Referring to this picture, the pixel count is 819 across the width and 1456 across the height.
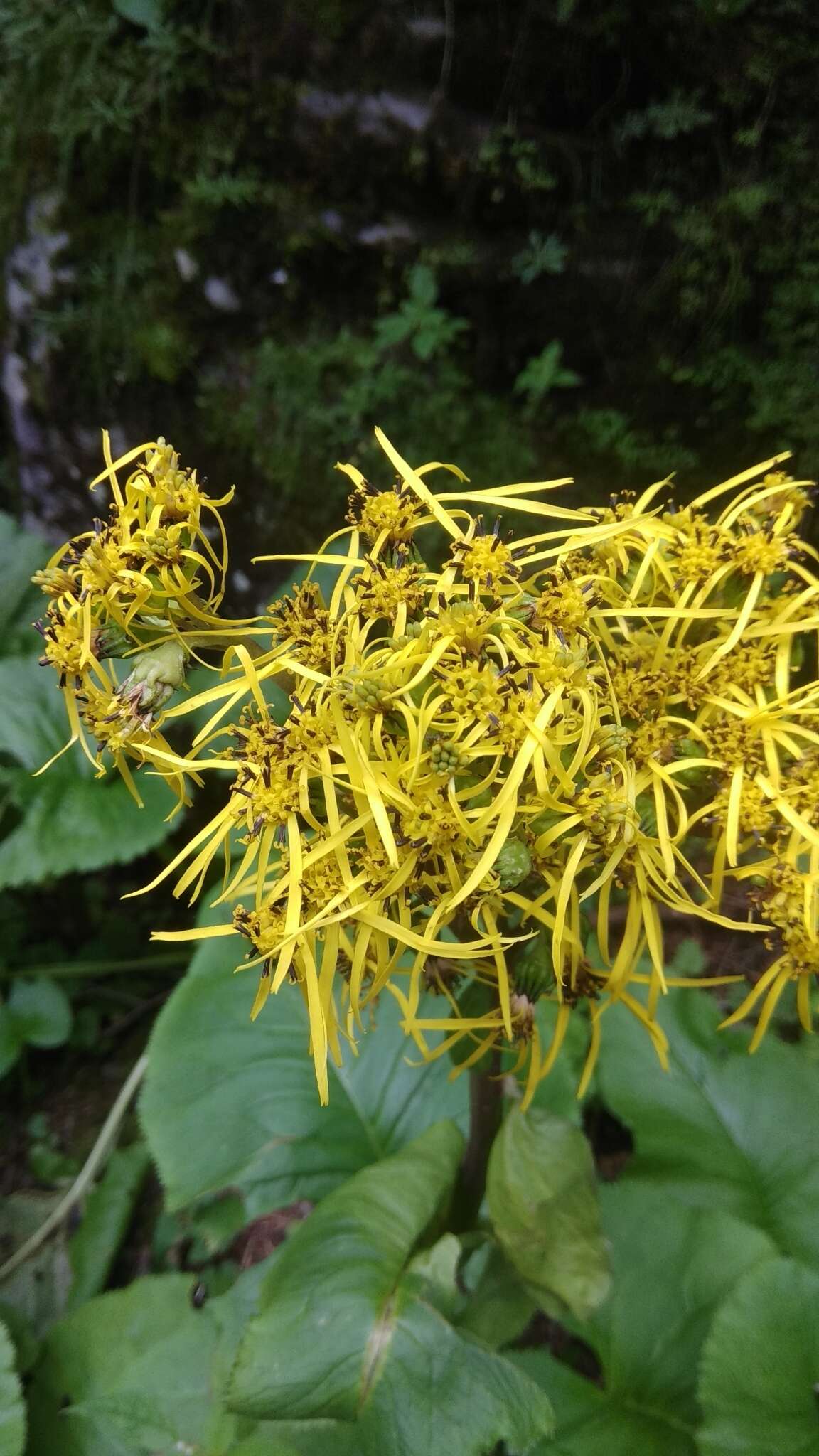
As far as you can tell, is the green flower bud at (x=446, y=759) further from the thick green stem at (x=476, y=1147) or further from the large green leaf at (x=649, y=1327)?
the large green leaf at (x=649, y=1327)

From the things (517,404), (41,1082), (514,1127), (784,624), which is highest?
(784,624)

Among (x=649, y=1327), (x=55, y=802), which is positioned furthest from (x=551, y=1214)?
(x=55, y=802)

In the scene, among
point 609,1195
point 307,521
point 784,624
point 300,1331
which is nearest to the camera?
point 784,624

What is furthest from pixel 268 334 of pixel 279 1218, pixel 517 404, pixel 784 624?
pixel 279 1218

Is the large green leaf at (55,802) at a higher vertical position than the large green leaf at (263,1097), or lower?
higher

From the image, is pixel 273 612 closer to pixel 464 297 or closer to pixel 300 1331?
pixel 300 1331

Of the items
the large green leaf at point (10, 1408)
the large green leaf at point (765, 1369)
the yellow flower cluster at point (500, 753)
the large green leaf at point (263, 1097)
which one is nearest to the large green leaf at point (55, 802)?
the large green leaf at point (263, 1097)

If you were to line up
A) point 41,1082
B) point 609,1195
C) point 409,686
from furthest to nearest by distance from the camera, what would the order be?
point 41,1082, point 609,1195, point 409,686

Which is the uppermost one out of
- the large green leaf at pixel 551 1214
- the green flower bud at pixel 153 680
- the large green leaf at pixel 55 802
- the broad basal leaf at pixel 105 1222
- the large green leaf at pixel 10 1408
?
the green flower bud at pixel 153 680

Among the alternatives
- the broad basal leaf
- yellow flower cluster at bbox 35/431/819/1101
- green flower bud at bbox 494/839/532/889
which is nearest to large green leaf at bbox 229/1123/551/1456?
yellow flower cluster at bbox 35/431/819/1101
